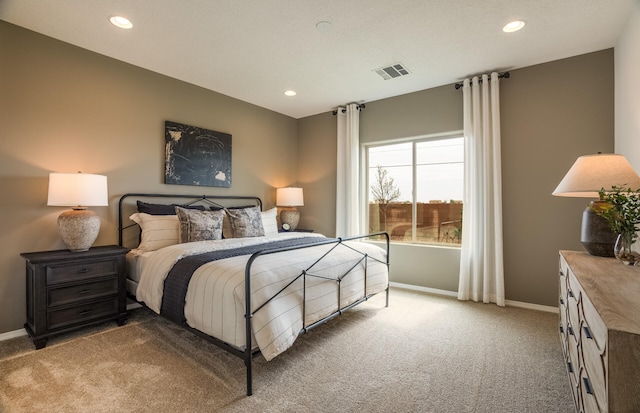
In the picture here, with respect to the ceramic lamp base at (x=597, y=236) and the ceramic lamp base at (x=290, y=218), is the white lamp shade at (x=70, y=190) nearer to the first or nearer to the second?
the ceramic lamp base at (x=290, y=218)

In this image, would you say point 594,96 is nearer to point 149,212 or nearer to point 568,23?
point 568,23

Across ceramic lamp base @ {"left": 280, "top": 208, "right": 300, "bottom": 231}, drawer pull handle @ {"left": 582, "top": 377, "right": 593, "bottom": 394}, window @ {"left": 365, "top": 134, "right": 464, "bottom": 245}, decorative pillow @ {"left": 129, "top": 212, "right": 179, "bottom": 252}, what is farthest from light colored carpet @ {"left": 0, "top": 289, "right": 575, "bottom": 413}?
ceramic lamp base @ {"left": 280, "top": 208, "right": 300, "bottom": 231}

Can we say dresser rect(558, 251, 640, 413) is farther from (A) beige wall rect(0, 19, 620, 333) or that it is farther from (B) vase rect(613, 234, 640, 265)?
(A) beige wall rect(0, 19, 620, 333)

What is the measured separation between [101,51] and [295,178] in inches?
124

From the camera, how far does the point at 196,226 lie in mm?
3105

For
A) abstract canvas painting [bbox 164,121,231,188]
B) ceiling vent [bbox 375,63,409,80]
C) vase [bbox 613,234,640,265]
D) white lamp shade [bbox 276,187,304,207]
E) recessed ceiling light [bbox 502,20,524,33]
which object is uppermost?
ceiling vent [bbox 375,63,409,80]

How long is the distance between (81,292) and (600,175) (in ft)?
13.4

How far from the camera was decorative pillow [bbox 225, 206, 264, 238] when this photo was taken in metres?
3.49

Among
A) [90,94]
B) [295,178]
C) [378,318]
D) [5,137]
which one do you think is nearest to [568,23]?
[378,318]

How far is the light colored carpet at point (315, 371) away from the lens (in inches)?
69.4

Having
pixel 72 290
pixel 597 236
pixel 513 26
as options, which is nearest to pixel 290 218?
pixel 72 290

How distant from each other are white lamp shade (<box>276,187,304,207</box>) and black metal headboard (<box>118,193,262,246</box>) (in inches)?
12.4

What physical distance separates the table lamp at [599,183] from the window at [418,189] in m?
1.89

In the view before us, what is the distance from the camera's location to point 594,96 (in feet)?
10.0
